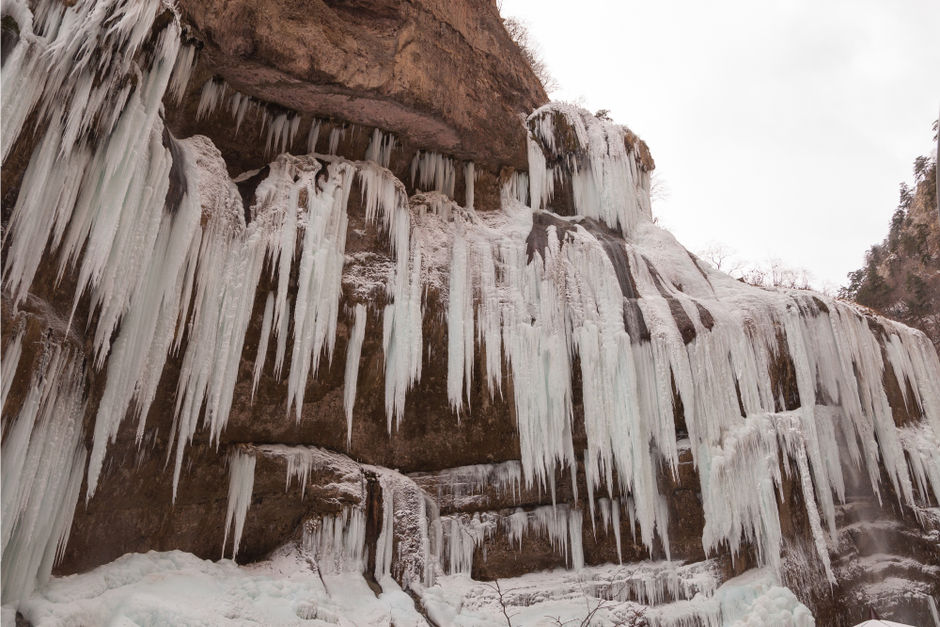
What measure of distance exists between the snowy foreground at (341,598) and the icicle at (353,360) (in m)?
1.94

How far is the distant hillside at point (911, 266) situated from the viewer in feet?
58.9

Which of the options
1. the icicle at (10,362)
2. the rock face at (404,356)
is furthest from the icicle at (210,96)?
the icicle at (10,362)

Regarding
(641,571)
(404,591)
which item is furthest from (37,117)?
(641,571)

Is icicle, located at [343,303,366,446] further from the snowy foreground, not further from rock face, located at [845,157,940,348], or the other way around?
rock face, located at [845,157,940,348]

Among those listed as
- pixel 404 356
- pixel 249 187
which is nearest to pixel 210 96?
pixel 249 187

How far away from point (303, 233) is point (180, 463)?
317cm

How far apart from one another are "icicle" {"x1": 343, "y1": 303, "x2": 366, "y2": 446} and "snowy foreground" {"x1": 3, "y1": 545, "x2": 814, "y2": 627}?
194cm

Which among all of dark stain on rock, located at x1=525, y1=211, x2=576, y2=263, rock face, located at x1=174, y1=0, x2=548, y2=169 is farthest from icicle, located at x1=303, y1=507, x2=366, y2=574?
rock face, located at x1=174, y1=0, x2=548, y2=169

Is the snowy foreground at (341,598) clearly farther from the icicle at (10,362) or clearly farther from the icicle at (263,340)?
the icicle at (263,340)

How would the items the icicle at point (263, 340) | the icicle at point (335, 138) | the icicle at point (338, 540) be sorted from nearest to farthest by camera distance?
the icicle at point (263, 340), the icicle at point (338, 540), the icicle at point (335, 138)

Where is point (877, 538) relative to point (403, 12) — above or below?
below

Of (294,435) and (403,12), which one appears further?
(403,12)

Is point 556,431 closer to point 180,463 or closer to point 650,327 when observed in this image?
point 650,327

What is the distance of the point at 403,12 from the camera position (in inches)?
344
